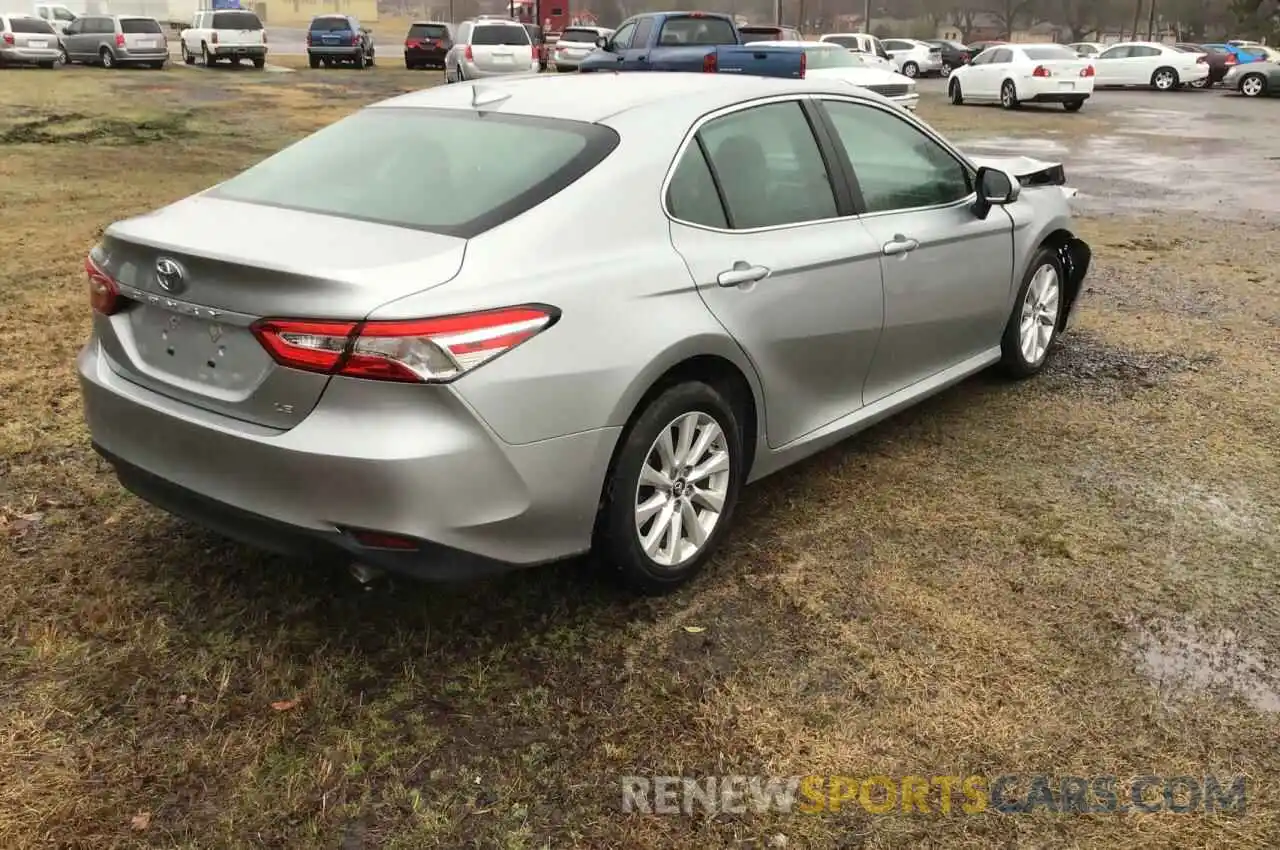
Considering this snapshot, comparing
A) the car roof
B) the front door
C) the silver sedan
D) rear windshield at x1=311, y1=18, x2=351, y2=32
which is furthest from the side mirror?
rear windshield at x1=311, y1=18, x2=351, y2=32

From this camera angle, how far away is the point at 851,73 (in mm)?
21453

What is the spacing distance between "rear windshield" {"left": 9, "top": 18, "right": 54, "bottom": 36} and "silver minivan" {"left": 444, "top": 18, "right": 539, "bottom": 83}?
12536mm

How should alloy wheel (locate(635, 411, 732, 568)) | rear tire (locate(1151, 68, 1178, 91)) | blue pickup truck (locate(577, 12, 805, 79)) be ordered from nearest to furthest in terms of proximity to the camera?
alloy wheel (locate(635, 411, 732, 568)) < blue pickup truck (locate(577, 12, 805, 79)) < rear tire (locate(1151, 68, 1178, 91))

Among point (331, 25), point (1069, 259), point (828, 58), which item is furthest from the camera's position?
point (331, 25)

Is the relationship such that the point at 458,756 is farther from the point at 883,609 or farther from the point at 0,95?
the point at 0,95

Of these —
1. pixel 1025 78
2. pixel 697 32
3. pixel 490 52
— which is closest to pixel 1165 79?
pixel 1025 78

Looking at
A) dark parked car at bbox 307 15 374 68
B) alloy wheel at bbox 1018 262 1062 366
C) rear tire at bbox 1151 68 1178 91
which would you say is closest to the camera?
alloy wheel at bbox 1018 262 1062 366

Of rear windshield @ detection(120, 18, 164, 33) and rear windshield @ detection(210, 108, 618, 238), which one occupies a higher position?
rear windshield @ detection(120, 18, 164, 33)

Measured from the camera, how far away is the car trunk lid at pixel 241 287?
268cm

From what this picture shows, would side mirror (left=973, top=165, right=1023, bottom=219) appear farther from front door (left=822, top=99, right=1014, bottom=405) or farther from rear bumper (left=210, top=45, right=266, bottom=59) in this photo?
rear bumper (left=210, top=45, right=266, bottom=59)

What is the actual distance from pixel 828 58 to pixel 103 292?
21.4 meters

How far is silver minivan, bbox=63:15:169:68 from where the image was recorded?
3150 centimetres

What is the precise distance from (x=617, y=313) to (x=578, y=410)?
313mm

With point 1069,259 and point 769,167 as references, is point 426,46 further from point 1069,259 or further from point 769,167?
point 769,167
